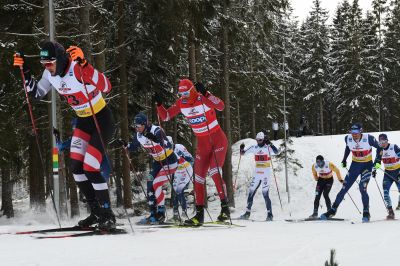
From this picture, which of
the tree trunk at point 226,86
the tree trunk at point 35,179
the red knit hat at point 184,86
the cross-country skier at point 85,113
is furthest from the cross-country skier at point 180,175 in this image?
the tree trunk at point 35,179

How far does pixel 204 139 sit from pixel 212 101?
2.46ft

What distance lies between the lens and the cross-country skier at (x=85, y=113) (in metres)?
5.60

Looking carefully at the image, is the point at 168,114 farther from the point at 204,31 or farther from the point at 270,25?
the point at 270,25

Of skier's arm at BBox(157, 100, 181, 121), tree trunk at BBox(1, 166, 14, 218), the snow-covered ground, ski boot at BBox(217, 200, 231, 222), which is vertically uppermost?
skier's arm at BBox(157, 100, 181, 121)

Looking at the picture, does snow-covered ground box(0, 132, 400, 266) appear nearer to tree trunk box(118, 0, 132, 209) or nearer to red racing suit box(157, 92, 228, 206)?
red racing suit box(157, 92, 228, 206)

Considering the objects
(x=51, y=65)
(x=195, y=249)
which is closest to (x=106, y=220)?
(x=195, y=249)

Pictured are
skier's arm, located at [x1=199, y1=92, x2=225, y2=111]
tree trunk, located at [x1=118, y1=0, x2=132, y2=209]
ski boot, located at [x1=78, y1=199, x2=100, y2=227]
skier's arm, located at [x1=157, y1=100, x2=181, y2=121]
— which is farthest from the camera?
tree trunk, located at [x1=118, y1=0, x2=132, y2=209]

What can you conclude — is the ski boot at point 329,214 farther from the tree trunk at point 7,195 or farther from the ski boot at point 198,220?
the tree trunk at point 7,195

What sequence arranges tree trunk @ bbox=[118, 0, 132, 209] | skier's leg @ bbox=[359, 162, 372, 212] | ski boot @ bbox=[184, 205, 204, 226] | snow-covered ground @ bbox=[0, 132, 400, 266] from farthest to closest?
tree trunk @ bbox=[118, 0, 132, 209]
skier's leg @ bbox=[359, 162, 372, 212]
ski boot @ bbox=[184, 205, 204, 226]
snow-covered ground @ bbox=[0, 132, 400, 266]

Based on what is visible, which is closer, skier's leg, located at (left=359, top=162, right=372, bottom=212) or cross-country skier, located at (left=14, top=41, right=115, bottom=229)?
cross-country skier, located at (left=14, top=41, right=115, bottom=229)

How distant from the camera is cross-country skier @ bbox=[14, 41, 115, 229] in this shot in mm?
5598

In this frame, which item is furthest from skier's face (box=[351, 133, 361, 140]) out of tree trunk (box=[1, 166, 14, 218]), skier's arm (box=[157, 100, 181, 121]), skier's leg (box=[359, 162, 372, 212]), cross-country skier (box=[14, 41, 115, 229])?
tree trunk (box=[1, 166, 14, 218])

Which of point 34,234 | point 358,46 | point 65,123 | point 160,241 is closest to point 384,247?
point 160,241

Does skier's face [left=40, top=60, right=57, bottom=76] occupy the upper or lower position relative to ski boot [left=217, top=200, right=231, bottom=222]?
upper
